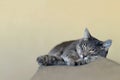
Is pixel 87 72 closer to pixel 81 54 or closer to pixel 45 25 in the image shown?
pixel 81 54

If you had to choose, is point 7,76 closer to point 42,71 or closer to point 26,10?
point 26,10

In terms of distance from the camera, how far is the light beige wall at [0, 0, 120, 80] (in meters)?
2.30

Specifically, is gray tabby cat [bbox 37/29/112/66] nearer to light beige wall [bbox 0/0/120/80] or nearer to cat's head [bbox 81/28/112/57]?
cat's head [bbox 81/28/112/57]

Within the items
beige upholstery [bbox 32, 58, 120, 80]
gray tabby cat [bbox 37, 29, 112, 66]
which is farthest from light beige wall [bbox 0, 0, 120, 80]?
beige upholstery [bbox 32, 58, 120, 80]

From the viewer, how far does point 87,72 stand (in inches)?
49.4

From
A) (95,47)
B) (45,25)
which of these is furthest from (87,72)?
(45,25)

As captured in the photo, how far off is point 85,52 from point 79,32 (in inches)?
32.1

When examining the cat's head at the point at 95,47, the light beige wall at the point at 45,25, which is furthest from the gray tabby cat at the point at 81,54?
the light beige wall at the point at 45,25

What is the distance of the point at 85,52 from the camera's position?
1542 mm

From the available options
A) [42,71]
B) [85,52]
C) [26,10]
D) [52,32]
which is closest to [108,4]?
[52,32]

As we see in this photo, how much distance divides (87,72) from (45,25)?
46.0 inches

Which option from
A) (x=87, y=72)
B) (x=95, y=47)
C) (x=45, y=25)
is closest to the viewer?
(x=87, y=72)

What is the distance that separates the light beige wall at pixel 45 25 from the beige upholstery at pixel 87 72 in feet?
3.00

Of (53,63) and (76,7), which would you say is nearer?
(53,63)
